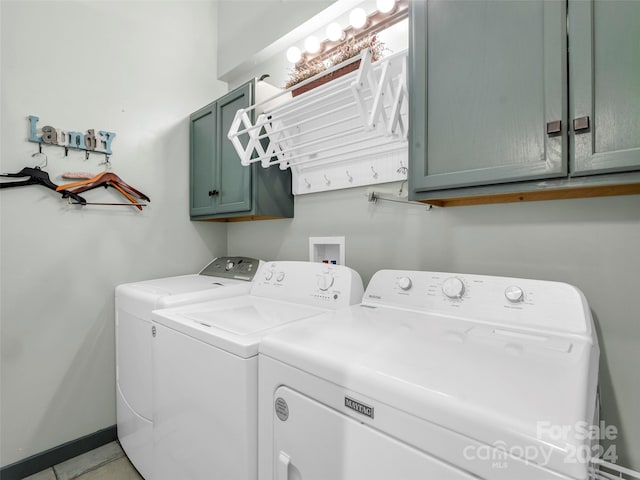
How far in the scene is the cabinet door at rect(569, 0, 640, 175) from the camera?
806 mm

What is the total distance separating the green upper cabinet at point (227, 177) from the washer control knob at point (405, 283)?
38.9 inches

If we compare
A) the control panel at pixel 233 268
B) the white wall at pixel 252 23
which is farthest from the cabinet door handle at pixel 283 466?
the white wall at pixel 252 23

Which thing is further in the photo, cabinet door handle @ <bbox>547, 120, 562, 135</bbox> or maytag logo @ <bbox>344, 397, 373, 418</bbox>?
cabinet door handle @ <bbox>547, 120, 562, 135</bbox>

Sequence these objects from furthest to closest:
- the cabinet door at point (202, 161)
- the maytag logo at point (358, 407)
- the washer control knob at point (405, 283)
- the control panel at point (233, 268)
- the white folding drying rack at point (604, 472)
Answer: the cabinet door at point (202, 161) → the control panel at point (233, 268) → the washer control knob at point (405, 283) → the maytag logo at point (358, 407) → the white folding drying rack at point (604, 472)

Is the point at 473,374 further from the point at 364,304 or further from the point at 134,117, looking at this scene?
the point at 134,117

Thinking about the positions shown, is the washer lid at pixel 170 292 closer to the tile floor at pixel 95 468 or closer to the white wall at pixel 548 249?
the white wall at pixel 548 249

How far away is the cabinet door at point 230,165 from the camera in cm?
191

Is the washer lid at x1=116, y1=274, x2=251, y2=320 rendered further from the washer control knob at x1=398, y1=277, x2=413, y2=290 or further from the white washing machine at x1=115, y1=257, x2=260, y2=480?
the washer control knob at x1=398, y1=277, x2=413, y2=290

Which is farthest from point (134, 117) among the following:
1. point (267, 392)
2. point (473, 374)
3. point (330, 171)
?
point (473, 374)

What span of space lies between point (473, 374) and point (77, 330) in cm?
214

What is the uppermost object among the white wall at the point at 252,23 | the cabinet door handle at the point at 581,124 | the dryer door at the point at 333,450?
the white wall at the point at 252,23

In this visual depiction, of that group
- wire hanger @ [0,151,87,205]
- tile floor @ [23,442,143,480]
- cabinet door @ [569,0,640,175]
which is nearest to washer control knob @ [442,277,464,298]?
cabinet door @ [569,0,640,175]

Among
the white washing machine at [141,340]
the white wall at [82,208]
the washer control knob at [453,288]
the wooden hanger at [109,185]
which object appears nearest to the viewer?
the washer control knob at [453,288]

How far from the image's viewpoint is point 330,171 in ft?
6.09
